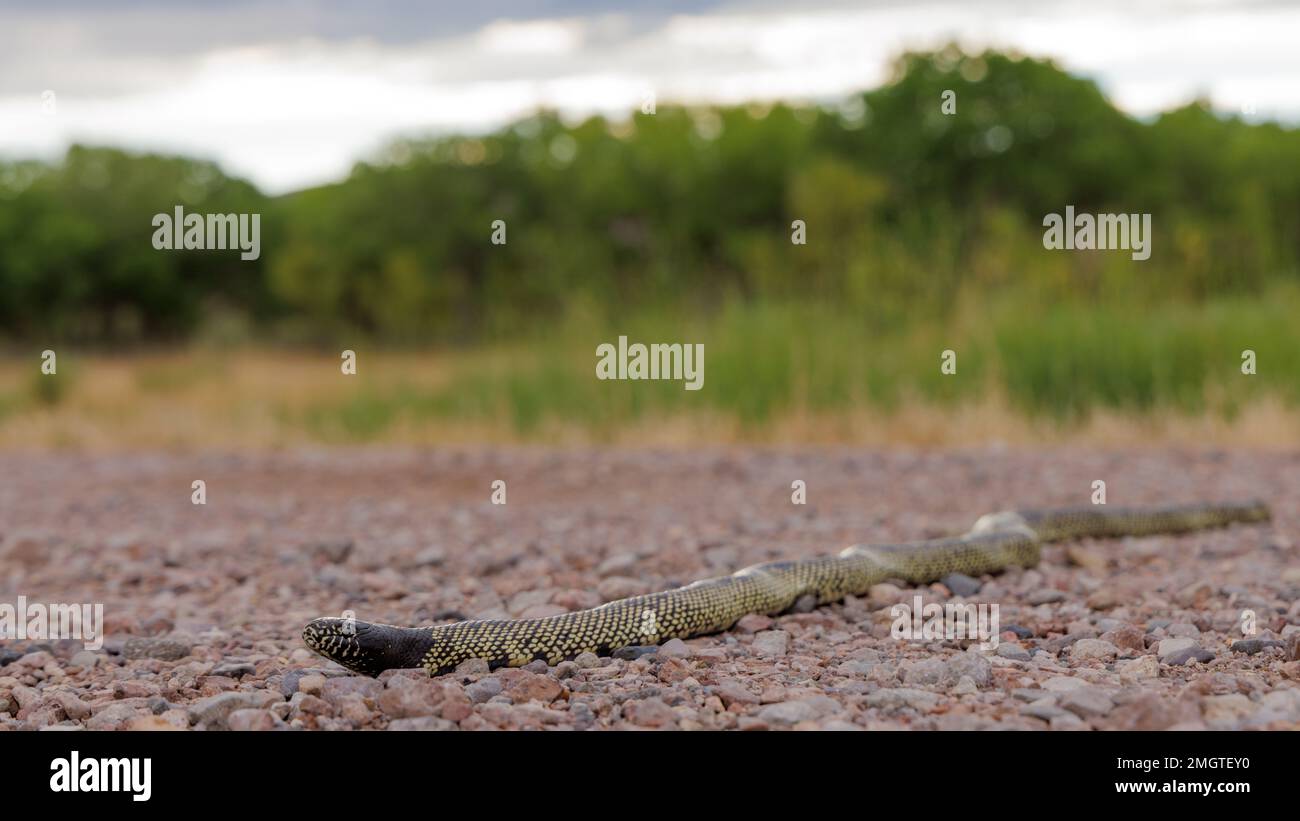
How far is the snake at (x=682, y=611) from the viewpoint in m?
4.36

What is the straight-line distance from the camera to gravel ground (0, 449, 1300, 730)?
3.85 m

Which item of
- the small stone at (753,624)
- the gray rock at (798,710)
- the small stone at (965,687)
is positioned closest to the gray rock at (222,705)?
the gray rock at (798,710)

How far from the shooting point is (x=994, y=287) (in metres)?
15.4

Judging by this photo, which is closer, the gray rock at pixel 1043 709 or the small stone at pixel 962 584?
the gray rock at pixel 1043 709

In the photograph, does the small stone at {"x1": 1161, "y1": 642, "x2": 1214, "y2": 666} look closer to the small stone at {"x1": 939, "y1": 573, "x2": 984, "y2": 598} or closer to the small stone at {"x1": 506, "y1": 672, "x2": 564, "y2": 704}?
the small stone at {"x1": 939, "y1": 573, "x2": 984, "y2": 598}

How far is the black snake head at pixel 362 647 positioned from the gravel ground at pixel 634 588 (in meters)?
0.11

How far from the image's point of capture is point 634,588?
5797mm

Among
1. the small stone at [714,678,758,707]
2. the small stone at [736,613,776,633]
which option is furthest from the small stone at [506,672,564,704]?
the small stone at [736,613,776,633]

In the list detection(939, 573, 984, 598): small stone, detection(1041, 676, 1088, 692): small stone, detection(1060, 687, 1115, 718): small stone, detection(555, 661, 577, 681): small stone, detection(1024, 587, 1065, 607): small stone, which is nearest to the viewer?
detection(1060, 687, 1115, 718): small stone

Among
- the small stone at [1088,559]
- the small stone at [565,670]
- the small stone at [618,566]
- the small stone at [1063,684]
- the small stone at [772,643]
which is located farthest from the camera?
the small stone at [1088,559]

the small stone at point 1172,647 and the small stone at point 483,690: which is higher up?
the small stone at point 1172,647

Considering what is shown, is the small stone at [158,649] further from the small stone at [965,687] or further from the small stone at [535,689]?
the small stone at [965,687]

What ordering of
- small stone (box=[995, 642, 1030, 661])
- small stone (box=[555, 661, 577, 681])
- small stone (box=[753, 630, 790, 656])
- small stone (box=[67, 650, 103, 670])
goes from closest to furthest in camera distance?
small stone (box=[555, 661, 577, 681]) → small stone (box=[995, 642, 1030, 661]) → small stone (box=[753, 630, 790, 656]) → small stone (box=[67, 650, 103, 670])
